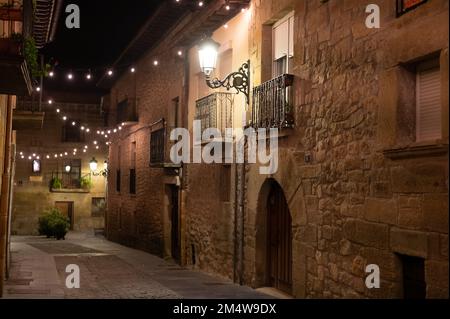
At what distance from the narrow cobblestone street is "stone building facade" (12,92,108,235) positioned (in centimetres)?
1654

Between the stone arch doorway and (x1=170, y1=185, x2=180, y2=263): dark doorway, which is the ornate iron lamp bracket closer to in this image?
the stone arch doorway

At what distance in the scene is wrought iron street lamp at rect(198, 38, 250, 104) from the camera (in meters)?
10.9

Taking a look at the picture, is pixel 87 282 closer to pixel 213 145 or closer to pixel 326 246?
pixel 213 145

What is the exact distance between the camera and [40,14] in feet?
38.5

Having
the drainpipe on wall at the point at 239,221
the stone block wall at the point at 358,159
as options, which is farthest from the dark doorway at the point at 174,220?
the stone block wall at the point at 358,159

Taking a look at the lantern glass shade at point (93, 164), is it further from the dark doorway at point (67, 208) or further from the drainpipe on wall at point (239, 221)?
the drainpipe on wall at point (239, 221)

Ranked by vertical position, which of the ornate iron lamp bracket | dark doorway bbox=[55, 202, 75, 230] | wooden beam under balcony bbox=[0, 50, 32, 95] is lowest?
dark doorway bbox=[55, 202, 75, 230]

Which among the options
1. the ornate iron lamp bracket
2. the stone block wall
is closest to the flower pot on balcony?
the stone block wall

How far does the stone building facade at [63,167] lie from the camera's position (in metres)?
34.6

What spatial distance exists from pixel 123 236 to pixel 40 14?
14293 millimetres

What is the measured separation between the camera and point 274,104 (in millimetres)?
10164

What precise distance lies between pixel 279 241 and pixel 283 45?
340cm

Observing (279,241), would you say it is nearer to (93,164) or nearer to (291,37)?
(291,37)

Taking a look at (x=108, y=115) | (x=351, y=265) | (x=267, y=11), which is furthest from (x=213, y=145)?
(x=108, y=115)
